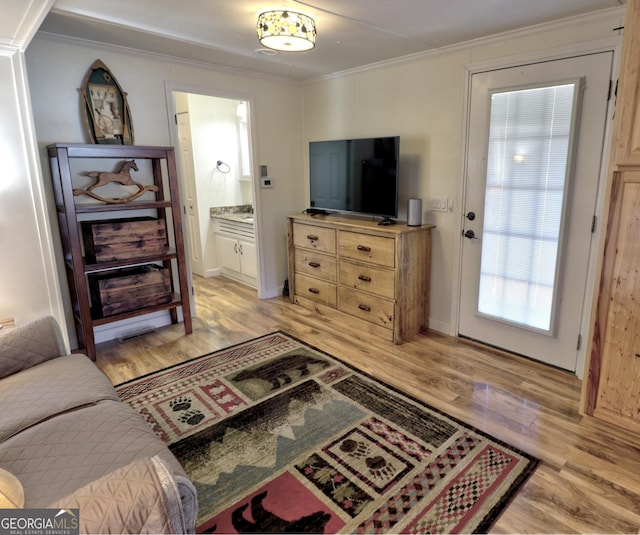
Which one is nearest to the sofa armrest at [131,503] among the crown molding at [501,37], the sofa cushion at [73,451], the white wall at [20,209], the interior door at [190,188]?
the sofa cushion at [73,451]

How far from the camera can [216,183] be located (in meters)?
5.52

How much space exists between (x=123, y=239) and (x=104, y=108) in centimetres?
104

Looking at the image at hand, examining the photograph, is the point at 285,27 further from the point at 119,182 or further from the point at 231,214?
the point at 231,214

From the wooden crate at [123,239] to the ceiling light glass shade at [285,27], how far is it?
1.68 metres

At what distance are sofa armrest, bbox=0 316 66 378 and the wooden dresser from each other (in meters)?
2.29

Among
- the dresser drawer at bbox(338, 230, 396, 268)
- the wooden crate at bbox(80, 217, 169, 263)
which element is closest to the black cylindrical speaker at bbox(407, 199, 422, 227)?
the dresser drawer at bbox(338, 230, 396, 268)

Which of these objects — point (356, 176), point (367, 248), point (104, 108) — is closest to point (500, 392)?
point (367, 248)

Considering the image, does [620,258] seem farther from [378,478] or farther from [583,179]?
[378,478]

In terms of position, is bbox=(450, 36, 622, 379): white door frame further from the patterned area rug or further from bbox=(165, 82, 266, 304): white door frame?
bbox=(165, 82, 266, 304): white door frame

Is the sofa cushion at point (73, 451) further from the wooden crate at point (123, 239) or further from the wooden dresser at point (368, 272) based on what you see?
the wooden dresser at point (368, 272)

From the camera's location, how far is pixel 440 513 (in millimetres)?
1719

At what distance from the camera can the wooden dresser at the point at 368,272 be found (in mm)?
3328

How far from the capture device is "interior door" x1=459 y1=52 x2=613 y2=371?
2.58 metres

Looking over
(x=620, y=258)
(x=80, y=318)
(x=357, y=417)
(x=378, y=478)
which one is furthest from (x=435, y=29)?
(x=80, y=318)
